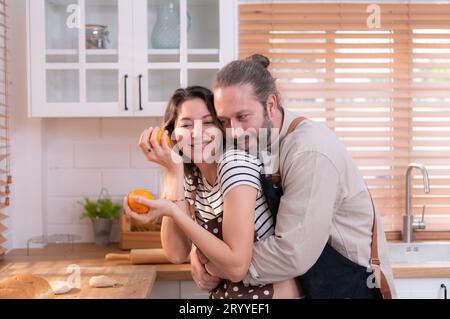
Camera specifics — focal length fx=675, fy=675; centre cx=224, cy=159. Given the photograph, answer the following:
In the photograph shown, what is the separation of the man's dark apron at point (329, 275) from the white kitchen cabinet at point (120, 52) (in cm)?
123

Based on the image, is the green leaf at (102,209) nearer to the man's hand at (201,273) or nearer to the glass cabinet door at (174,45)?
the glass cabinet door at (174,45)

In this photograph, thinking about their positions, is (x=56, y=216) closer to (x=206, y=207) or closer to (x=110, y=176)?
(x=110, y=176)

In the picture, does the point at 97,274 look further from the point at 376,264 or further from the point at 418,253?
the point at 418,253

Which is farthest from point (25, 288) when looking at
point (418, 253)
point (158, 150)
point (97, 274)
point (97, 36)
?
point (418, 253)

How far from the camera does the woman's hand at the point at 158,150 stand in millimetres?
1482

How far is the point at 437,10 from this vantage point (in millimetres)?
2996

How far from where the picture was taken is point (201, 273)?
159 cm

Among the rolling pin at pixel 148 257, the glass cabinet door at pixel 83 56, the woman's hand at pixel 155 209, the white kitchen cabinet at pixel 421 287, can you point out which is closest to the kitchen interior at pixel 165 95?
the glass cabinet door at pixel 83 56

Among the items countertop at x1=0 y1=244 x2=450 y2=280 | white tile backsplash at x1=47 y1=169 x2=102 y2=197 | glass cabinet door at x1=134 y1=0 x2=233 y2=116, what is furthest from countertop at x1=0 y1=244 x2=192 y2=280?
glass cabinet door at x1=134 y1=0 x2=233 y2=116

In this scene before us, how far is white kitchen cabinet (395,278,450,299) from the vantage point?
8.04 feet

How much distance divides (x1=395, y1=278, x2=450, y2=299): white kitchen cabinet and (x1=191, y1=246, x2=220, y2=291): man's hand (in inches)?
42.6

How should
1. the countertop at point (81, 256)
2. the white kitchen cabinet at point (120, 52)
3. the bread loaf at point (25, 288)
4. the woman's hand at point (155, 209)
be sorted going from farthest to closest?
the white kitchen cabinet at point (120, 52) < the countertop at point (81, 256) < the bread loaf at point (25, 288) < the woman's hand at point (155, 209)

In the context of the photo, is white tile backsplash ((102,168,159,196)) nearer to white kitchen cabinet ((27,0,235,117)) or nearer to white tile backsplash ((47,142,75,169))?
white tile backsplash ((47,142,75,169))
